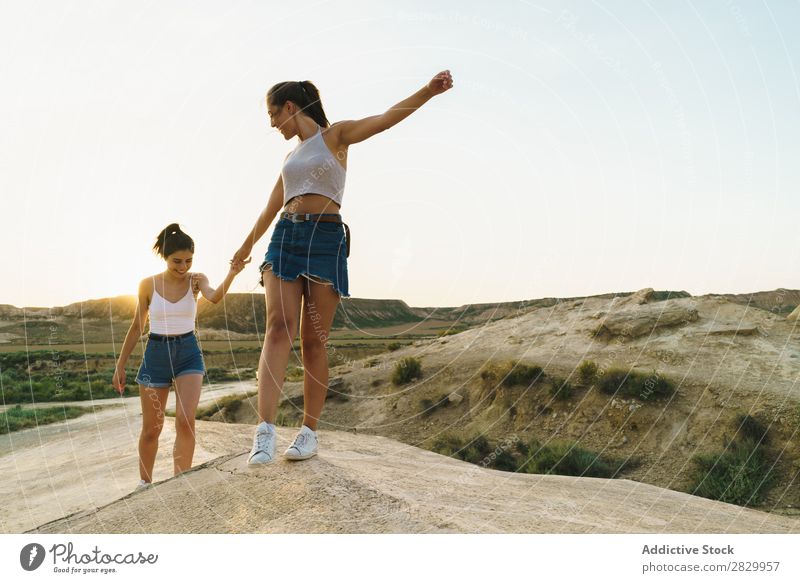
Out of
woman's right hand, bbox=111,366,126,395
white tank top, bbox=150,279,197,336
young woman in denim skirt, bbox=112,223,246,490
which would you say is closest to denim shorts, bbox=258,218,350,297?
young woman in denim skirt, bbox=112,223,246,490

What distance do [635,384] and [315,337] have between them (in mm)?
9793

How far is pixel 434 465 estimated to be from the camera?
22.0ft

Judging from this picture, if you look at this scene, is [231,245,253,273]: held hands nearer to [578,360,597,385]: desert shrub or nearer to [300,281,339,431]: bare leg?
[300,281,339,431]: bare leg

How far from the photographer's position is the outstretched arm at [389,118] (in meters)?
3.66

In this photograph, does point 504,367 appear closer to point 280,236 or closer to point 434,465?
point 434,465

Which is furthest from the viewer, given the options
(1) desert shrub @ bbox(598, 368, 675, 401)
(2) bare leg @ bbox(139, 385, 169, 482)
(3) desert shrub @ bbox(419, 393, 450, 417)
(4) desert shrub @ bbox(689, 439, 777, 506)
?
(3) desert shrub @ bbox(419, 393, 450, 417)

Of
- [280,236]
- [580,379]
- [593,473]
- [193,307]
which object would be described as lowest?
[593,473]

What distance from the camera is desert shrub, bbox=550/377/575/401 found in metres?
12.7

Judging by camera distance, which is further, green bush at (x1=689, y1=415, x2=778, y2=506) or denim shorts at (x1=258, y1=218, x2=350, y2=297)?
green bush at (x1=689, y1=415, x2=778, y2=506)

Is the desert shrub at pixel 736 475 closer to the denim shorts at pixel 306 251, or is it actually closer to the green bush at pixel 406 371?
the green bush at pixel 406 371

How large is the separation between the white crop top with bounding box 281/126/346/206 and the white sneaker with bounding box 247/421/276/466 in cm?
152
